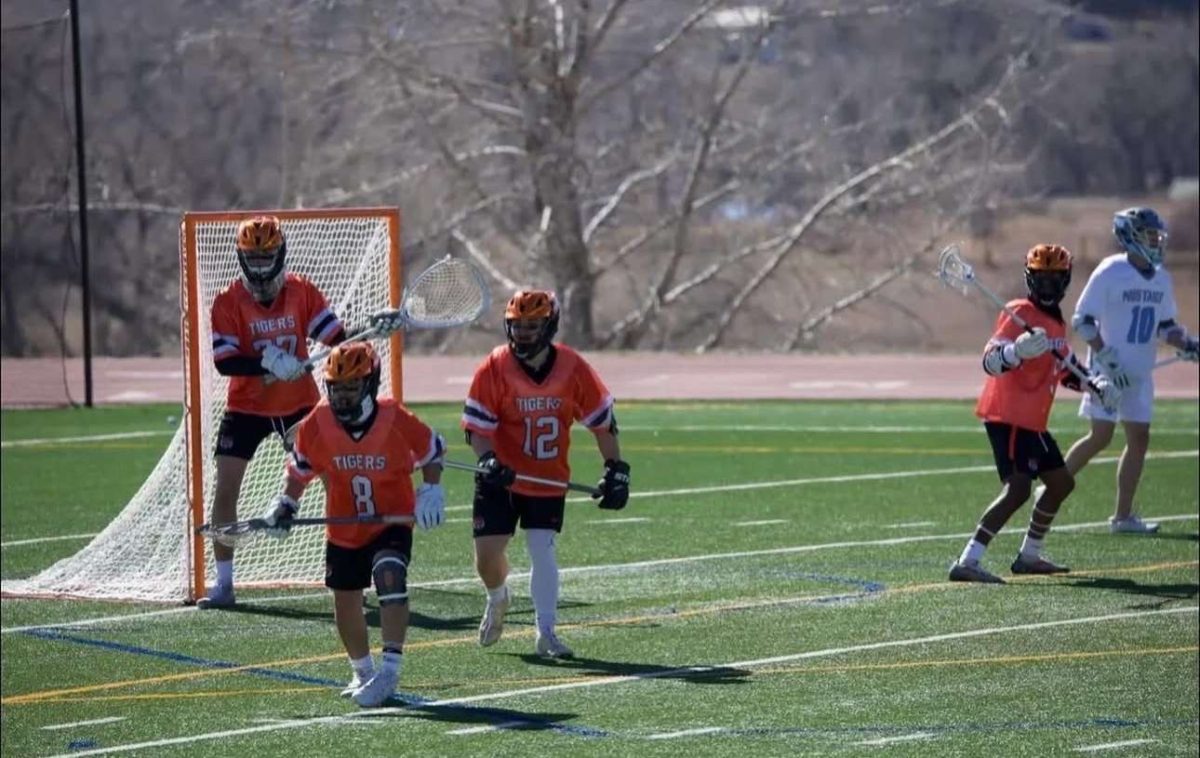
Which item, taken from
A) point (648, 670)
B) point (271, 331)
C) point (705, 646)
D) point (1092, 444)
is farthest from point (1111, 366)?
point (271, 331)

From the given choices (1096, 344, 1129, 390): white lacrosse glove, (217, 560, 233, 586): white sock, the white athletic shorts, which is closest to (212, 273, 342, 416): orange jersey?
(217, 560, 233, 586): white sock

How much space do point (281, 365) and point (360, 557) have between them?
218cm

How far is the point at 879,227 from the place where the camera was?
32.9 m

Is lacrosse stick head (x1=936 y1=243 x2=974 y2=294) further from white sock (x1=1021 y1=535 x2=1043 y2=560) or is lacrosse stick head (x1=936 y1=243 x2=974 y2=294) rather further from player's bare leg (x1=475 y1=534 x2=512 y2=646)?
player's bare leg (x1=475 y1=534 x2=512 y2=646)

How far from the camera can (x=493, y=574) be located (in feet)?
30.9

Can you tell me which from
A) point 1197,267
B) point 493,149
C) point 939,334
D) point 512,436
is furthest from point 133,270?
point 512,436

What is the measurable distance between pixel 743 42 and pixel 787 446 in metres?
14.4

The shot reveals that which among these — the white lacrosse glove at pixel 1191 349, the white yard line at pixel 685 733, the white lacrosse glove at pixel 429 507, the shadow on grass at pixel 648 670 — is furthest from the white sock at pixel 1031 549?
the white lacrosse glove at pixel 429 507

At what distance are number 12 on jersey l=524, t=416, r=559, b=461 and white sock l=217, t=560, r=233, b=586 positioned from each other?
2.56 meters

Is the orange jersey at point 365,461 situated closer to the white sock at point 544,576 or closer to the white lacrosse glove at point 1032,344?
the white sock at point 544,576

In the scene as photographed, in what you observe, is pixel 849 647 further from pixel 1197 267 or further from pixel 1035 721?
pixel 1197 267

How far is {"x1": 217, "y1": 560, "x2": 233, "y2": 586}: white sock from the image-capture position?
1127 centimetres

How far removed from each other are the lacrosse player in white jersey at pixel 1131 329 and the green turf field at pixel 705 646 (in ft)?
1.88

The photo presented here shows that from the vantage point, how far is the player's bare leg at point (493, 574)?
9.42m
